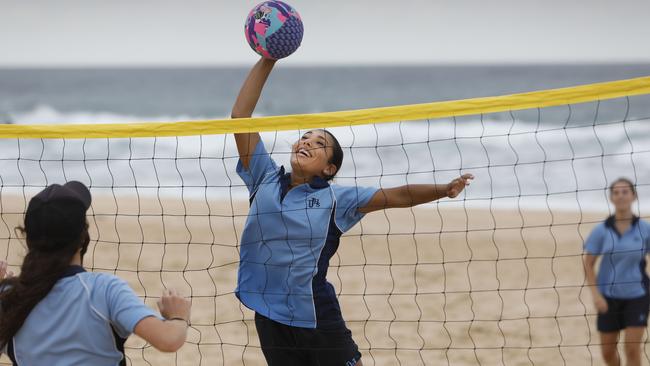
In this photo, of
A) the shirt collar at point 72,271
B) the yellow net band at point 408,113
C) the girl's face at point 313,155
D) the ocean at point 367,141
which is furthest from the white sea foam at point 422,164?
the shirt collar at point 72,271

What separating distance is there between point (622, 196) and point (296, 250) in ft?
9.17

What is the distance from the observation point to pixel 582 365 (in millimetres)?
6043

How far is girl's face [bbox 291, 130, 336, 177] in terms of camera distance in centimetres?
390

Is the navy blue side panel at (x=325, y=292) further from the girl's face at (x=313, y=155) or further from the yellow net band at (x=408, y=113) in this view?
the yellow net band at (x=408, y=113)

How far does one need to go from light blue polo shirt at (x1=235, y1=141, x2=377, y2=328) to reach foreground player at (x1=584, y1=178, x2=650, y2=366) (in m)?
2.37

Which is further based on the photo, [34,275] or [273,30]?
[273,30]

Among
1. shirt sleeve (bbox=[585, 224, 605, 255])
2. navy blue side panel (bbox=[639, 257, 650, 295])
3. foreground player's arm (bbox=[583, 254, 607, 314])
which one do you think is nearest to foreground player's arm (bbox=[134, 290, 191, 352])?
foreground player's arm (bbox=[583, 254, 607, 314])

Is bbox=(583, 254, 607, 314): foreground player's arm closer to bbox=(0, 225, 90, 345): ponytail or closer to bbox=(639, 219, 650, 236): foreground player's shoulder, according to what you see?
bbox=(639, 219, 650, 236): foreground player's shoulder

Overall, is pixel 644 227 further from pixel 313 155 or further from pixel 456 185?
pixel 313 155

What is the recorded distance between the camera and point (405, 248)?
10.1m

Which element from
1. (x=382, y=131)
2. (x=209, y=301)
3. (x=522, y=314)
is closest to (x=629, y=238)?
(x=522, y=314)

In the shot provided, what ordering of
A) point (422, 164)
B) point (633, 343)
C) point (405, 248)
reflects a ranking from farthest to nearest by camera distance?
point (422, 164), point (405, 248), point (633, 343)

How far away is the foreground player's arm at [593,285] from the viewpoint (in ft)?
17.9

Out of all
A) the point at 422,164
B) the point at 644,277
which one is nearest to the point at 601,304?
the point at 644,277
